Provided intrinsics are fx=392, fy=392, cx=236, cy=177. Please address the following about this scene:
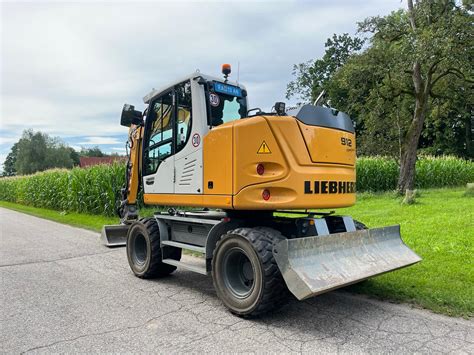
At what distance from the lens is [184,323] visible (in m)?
4.18

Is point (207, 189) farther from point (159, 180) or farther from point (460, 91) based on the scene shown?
point (460, 91)

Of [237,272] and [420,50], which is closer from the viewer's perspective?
[237,272]

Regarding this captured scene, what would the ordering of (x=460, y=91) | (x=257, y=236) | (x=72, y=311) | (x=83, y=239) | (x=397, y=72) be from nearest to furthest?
(x=257, y=236)
(x=72, y=311)
(x=83, y=239)
(x=397, y=72)
(x=460, y=91)

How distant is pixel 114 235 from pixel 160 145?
3677 mm

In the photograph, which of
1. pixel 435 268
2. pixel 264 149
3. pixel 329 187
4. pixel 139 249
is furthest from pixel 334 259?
pixel 139 249

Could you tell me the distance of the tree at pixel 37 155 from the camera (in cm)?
7419

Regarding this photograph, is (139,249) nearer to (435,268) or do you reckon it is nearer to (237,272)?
(237,272)

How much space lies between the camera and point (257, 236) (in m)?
4.23

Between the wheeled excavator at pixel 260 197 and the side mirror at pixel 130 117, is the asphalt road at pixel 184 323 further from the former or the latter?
the side mirror at pixel 130 117

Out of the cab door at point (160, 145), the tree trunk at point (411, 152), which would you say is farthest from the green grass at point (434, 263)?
the tree trunk at point (411, 152)

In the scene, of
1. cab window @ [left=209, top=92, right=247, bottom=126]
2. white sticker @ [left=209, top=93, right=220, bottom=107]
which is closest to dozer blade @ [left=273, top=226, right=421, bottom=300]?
cab window @ [left=209, top=92, right=247, bottom=126]

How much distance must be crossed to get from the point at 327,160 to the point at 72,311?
3.51m

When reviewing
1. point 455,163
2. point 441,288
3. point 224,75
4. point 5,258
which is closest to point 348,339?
point 441,288

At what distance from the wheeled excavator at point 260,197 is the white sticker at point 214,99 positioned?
14mm
